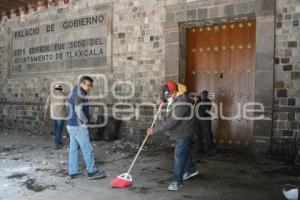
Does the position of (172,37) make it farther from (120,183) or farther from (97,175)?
(120,183)

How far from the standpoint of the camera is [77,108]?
5.23m

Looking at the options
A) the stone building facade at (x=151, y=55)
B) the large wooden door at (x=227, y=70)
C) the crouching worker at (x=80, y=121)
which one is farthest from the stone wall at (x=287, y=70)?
the crouching worker at (x=80, y=121)

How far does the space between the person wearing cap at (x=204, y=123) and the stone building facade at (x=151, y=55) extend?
91cm

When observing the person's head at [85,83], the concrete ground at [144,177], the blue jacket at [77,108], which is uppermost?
the person's head at [85,83]

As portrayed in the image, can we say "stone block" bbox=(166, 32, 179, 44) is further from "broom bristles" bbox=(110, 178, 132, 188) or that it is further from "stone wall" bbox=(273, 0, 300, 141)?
"broom bristles" bbox=(110, 178, 132, 188)

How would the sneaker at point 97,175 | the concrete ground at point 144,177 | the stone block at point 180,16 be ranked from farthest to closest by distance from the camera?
the stone block at point 180,16 → the sneaker at point 97,175 → the concrete ground at point 144,177

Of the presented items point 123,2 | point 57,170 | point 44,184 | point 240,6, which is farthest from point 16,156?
point 240,6

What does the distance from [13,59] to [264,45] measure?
27.4 feet

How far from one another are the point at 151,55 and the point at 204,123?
2.34 metres

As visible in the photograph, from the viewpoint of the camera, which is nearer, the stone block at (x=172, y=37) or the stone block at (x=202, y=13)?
the stone block at (x=202, y=13)

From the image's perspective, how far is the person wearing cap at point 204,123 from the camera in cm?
718

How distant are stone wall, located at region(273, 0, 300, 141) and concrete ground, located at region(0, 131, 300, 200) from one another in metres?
0.85

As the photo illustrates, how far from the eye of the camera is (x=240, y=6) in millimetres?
7199

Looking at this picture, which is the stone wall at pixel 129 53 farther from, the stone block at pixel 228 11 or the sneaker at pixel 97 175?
the sneaker at pixel 97 175
